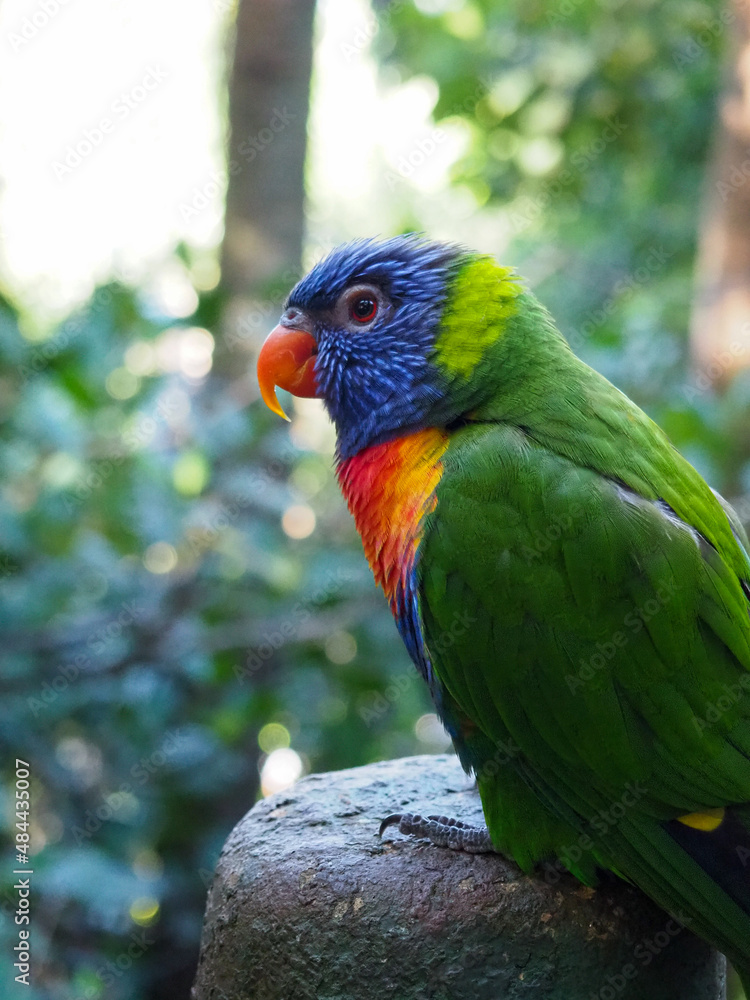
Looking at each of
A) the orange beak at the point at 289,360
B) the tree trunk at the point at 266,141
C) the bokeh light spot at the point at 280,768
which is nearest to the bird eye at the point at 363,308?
the orange beak at the point at 289,360

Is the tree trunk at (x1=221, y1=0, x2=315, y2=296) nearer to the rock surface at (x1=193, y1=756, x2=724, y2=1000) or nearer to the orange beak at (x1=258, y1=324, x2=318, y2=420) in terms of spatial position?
the orange beak at (x1=258, y1=324, x2=318, y2=420)

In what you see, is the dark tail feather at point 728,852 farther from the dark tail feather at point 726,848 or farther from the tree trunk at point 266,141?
the tree trunk at point 266,141

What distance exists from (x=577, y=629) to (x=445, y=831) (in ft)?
2.80

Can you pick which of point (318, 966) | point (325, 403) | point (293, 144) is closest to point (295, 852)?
point (318, 966)

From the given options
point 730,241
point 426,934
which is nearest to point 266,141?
point 730,241

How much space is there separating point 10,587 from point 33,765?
38.3 inches

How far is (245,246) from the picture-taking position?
5844 millimetres

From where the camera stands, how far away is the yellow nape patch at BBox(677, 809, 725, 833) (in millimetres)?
2312

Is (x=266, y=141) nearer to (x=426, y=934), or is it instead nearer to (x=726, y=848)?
(x=426, y=934)

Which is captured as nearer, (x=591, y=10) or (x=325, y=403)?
(x=325, y=403)

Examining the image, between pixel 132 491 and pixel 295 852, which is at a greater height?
pixel 132 491

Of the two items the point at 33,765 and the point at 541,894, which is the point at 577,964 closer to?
the point at 541,894

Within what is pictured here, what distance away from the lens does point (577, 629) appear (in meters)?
A: 2.34

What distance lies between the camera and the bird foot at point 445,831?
2.69m
